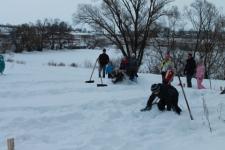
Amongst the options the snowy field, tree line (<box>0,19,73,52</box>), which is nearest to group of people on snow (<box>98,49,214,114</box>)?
the snowy field

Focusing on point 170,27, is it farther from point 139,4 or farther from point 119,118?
point 119,118

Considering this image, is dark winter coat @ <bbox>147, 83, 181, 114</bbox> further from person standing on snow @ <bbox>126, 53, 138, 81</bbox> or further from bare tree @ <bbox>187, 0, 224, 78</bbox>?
bare tree @ <bbox>187, 0, 224, 78</bbox>

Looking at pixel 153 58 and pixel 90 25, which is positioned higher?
pixel 90 25

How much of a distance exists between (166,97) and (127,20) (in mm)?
33398

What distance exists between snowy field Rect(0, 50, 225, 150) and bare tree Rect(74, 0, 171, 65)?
28.6 m

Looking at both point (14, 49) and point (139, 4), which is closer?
point (139, 4)

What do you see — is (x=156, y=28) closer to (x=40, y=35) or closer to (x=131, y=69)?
(x=131, y=69)

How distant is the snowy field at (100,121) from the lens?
10984 mm

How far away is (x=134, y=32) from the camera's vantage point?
151ft

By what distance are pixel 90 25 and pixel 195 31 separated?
41.0 feet

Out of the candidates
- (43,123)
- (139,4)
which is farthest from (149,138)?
(139,4)

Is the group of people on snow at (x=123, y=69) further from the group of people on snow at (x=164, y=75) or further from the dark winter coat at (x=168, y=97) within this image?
the dark winter coat at (x=168, y=97)

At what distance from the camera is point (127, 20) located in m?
46.3

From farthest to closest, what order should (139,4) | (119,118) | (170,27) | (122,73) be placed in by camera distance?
(170,27) < (139,4) < (122,73) < (119,118)
